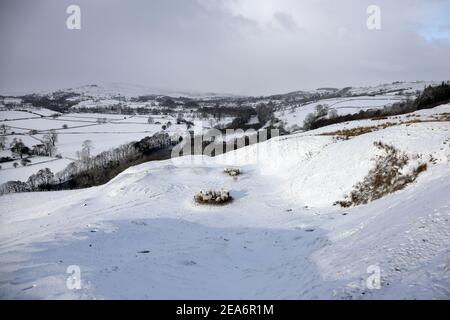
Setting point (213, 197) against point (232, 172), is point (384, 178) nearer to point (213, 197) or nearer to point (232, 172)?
point (213, 197)

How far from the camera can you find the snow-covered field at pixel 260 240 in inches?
303

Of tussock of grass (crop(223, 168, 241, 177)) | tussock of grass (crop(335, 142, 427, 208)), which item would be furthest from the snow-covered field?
tussock of grass (crop(223, 168, 241, 177))

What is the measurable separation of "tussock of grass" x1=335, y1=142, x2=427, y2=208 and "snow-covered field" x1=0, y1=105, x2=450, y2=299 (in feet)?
1.72

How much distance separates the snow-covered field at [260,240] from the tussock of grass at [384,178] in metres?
0.53

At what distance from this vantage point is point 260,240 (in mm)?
13305

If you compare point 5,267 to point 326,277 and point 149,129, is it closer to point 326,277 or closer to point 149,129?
point 326,277

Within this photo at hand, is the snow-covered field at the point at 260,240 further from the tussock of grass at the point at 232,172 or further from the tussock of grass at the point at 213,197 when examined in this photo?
the tussock of grass at the point at 232,172

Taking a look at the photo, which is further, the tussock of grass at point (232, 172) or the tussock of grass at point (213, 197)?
the tussock of grass at point (232, 172)

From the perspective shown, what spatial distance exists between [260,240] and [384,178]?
7.71 meters

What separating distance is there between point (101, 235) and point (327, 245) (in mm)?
9092

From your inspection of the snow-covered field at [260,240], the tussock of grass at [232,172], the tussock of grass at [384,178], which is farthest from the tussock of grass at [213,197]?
the tussock of grass at [384,178]

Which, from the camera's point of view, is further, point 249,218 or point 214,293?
point 249,218
